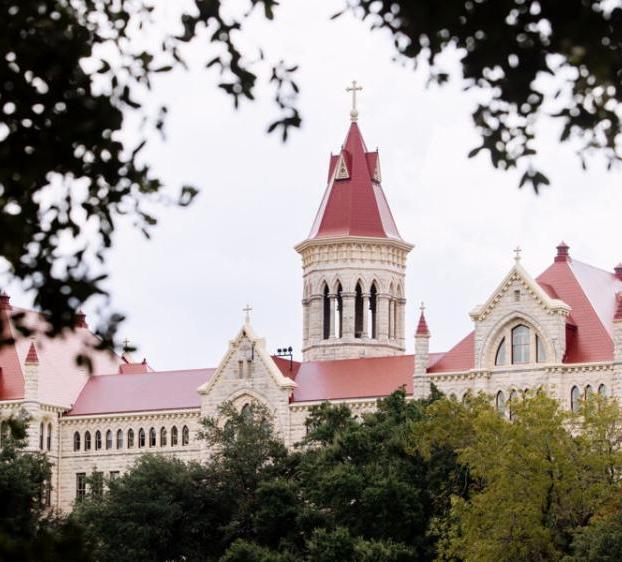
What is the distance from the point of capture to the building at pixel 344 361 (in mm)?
81000

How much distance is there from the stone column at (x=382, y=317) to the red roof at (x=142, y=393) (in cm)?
1042

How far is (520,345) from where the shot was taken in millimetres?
81875

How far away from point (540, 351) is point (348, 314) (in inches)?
844

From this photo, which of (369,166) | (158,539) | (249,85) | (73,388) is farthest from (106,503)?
(249,85)

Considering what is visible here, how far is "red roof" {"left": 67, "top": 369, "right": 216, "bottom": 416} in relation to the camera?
95.8 metres

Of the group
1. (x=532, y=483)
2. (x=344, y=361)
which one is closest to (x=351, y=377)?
(x=344, y=361)

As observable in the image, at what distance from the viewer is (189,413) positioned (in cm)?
9388

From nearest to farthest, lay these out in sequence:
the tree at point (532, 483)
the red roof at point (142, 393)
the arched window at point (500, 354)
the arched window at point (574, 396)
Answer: the tree at point (532, 483) < the arched window at point (574, 396) < the arched window at point (500, 354) < the red roof at point (142, 393)

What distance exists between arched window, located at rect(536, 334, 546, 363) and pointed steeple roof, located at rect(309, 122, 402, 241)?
73.4 ft

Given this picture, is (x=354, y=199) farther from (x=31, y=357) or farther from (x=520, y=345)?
(x=520, y=345)

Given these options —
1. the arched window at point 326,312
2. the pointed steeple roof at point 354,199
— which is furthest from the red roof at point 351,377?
the pointed steeple roof at point 354,199

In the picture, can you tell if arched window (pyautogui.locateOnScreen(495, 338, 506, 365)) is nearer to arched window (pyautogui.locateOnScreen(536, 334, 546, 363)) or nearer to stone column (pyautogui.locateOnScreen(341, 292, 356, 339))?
arched window (pyautogui.locateOnScreen(536, 334, 546, 363))

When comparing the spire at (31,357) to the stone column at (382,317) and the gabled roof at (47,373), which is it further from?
the stone column at (382,317)

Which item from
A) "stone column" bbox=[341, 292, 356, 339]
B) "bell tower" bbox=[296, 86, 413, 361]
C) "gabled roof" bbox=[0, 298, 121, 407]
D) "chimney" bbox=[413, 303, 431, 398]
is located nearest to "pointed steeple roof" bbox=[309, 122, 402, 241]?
"bell tower" bbox=[296, 86, 413, 361]
